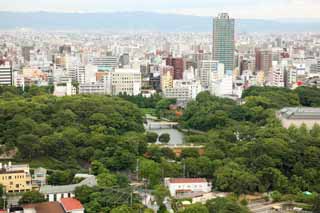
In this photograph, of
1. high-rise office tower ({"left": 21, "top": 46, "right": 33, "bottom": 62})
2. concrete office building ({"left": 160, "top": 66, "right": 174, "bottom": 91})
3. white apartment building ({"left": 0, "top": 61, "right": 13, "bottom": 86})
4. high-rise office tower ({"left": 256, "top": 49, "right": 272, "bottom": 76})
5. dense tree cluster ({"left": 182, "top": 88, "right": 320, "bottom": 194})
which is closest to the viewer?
dense tree cluster ({"left": 182, "top": 88, "right": 320, "bottom": 194})

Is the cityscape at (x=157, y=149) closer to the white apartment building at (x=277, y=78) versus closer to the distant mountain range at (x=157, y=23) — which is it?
the white apartment building at (x=277, y=78)

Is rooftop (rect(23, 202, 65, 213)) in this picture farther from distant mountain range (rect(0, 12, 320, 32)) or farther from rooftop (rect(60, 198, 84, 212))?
distant mountain range (rect(0, 12, 320, 32))

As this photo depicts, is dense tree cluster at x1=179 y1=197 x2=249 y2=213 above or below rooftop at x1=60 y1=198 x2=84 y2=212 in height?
above

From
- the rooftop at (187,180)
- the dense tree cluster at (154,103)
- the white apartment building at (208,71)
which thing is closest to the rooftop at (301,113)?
the dense tree cluster at (154,103)

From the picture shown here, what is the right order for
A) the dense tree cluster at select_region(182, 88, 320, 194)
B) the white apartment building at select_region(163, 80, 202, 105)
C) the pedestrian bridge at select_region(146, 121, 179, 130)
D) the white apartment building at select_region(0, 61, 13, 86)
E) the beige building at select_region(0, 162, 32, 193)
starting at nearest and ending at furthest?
the beige building at select_region(0, 162, 32, 193)
the dense tree cluster at select_region(182, 88, 320, 194)
the pedestrian bridge at select_region(146, 121, 179, 130)
the white apartment building at select_region(163, 80, 202, 105)
the white apartment building at select_region(0, 61, 13, 86)

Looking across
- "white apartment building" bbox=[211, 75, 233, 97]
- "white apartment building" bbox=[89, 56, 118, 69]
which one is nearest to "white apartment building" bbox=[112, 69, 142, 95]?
"white apartment building" bbox=[211, 75, 233, 97]
